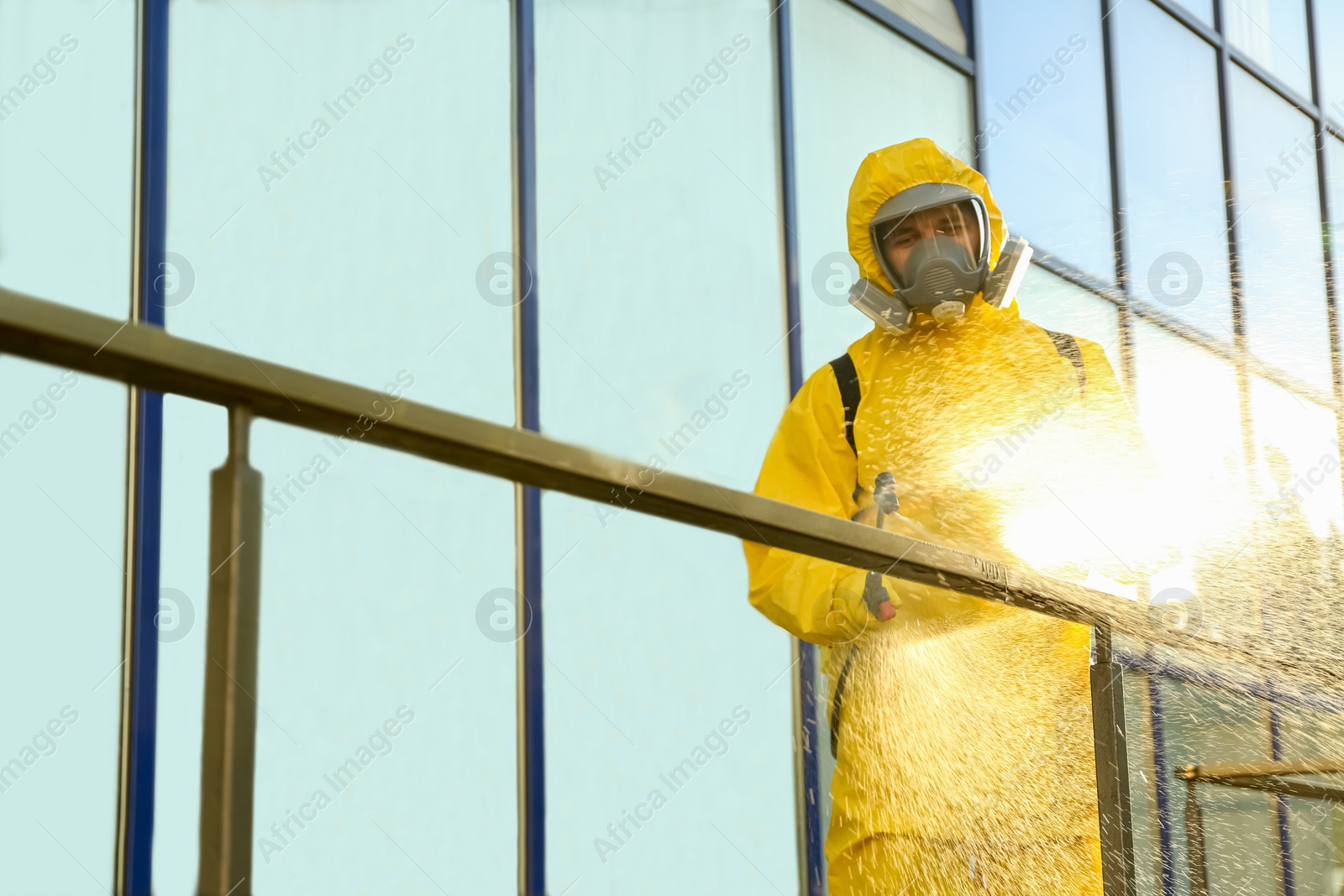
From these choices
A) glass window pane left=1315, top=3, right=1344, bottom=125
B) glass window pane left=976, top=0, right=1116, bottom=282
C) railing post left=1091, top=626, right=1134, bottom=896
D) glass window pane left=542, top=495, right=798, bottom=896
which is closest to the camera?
railing post left=1091, top=626, right=1134, bottom=896

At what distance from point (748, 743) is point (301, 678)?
1458 millimetres

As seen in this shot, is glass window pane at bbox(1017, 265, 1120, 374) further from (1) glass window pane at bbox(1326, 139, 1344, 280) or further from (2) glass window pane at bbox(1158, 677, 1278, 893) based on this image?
(1) glass window pane at bbox(1326, 139, 1344, 280)

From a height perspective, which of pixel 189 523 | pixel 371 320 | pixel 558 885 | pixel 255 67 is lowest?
pixel 558 885

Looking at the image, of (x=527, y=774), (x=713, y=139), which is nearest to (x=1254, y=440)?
(x=713, y=139)

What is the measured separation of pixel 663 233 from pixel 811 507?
6.23 ft

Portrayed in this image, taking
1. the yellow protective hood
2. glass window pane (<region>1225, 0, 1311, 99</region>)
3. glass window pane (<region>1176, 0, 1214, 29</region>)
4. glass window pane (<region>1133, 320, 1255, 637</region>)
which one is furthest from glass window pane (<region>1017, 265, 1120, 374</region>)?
the yellow protective hood

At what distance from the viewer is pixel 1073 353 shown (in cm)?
243

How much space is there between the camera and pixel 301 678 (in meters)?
2.98

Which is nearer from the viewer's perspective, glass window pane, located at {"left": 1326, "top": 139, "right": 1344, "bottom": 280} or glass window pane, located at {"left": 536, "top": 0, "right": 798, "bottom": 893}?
glass window pane, located at {"left": 536, "top": 0, "right": 798, "bottom": 893}

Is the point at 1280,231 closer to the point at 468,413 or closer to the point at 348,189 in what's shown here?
the point at 348,189

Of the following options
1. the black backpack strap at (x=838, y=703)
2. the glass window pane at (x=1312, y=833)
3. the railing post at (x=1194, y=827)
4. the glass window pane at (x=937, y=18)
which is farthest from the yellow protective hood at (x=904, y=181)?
the glass window pane at (x=1312, y=833)

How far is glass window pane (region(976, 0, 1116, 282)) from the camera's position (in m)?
5.51

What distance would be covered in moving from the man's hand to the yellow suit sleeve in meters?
0.03

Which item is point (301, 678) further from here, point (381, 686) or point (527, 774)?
point (527, 774)
